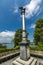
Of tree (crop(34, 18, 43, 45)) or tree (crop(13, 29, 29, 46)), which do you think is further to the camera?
tree (crop(13, 29, 29, 46))

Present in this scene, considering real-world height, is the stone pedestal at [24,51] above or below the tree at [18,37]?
below

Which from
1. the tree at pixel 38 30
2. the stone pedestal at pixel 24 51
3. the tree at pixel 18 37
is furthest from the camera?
the tree at pixel 18 37

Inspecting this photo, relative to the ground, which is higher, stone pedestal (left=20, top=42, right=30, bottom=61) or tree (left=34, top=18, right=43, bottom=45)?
tree (left=34, top=18, right=43, bottom=45)

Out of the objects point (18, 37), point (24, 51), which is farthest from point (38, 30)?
point (24, 51)

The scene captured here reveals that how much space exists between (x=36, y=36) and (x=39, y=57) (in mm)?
14499

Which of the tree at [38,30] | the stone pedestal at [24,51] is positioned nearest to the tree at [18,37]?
the tree at [38,30]

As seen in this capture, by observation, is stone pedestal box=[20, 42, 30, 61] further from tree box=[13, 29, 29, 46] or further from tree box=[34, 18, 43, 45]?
tree box=[13, 29, 29, 46]

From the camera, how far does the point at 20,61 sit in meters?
11.1

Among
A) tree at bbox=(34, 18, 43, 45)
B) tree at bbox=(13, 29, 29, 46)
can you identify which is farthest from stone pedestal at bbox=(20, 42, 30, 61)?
tree at bbox=(13, 29, 29, 46)

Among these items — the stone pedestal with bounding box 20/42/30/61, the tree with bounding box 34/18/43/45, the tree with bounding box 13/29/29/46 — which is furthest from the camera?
the tree with bounding box 13/29/29/46

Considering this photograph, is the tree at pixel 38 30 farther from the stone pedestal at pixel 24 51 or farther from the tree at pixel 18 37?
the stone pedestal at pixel 24 51

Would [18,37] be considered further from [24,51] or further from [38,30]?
[24,51]

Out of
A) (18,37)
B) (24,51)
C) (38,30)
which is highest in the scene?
(38,30)

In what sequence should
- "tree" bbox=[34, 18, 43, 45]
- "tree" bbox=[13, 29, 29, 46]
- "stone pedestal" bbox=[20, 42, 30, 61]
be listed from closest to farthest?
"stone pedestal" bbox=[20, 42, 30, 61] → "tree" bbox=[34, 18, 43, 45] → "tree" bbox=[13, 29, 29, 46]
